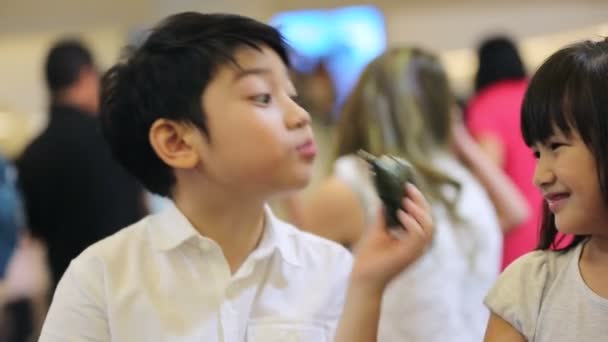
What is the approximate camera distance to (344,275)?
1352 millimetres

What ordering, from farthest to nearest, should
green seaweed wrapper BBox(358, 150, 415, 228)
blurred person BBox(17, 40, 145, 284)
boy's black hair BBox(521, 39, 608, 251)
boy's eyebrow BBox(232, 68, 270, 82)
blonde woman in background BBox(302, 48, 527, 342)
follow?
blurred person BBox(17, 40, 145, 284), blonde woman in background BBox(302, 48, 527, 342), boy's eyebrow BBox(232, 68, 270, 82), green seaweed wrapper BBox(358, 150, 415, 228), boy's black hair BBox(521, 39, 608, 251)

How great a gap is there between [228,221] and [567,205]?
Result: 52 cm

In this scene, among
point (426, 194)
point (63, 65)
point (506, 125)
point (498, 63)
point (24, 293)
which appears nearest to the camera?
point (426, 194)

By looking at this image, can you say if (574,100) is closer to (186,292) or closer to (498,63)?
(186,292)

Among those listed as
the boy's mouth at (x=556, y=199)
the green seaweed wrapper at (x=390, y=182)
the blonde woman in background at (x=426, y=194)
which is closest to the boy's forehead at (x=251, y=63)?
the green seaweed wrapper at (x=390, y=182)

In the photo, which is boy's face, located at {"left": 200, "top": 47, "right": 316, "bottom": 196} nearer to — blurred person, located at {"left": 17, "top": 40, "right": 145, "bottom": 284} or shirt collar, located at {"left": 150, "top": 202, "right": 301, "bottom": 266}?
shirt collar, located at {"left": 150, "top": 202, "right": 301, "bottom": 266}

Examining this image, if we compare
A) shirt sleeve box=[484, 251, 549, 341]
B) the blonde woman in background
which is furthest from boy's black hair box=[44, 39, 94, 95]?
shirt sleeve box=[484, 251, 549, 341]

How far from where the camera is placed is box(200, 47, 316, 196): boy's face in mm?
1234

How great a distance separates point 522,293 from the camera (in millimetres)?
1091

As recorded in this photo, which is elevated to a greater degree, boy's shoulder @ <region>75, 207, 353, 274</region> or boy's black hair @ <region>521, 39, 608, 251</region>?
boy's black hair @ <region>521, 39, 608, 251</region>

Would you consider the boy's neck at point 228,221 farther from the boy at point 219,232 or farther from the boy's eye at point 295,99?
the boy's eye at point 295,99

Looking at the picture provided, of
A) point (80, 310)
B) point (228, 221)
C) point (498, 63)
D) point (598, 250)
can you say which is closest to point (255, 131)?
point (228, 221)

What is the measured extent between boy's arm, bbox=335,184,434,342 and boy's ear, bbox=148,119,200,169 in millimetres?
300

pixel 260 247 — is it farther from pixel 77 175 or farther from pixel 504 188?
pixel 77 175
